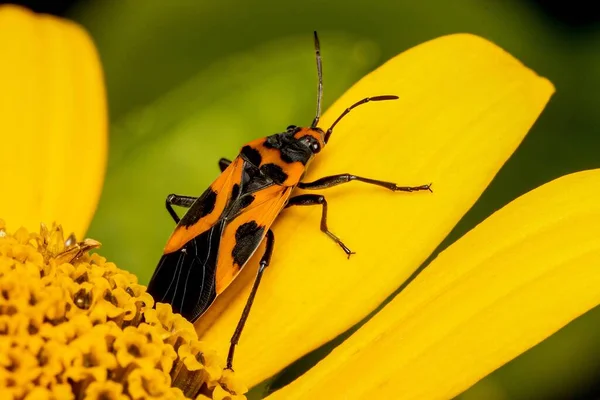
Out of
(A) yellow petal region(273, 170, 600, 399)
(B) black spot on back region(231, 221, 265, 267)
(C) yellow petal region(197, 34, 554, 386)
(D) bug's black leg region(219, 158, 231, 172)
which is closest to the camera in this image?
(A) yellow petal region(273, 170, 600, 399)

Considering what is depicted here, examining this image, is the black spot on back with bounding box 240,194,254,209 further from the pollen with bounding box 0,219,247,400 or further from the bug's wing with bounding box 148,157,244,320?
the pollen with bounding box 0,219,247,400

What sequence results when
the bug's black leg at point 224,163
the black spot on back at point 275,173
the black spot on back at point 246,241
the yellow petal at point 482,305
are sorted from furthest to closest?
the bug's black leg at point 224,163 < the black spot on back at point 275,173 < the black spot on back at point 246,241 < the yellow petal at point 482,305


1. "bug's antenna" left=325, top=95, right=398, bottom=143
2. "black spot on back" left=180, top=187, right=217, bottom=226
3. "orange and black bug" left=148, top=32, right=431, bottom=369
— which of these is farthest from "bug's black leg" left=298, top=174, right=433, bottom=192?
"black spot on back" left=180, top=187, right=217, bottom=226

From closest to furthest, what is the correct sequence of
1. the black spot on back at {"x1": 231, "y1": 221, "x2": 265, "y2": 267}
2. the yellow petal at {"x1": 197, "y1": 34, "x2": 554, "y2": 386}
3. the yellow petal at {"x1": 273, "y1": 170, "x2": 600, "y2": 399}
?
the yellow petal at {"x1": 273, "y1": 170, "x2": 600, "y2": 399}, the yellow petal at {"x1": 197, "y1": 34, "x2": 554, "y2": 386}, the black spot on back at {"x1": 231, "y1": 221, "x2": 265, "y2": 267}

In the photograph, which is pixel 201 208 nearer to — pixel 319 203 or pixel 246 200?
pixel 246 200

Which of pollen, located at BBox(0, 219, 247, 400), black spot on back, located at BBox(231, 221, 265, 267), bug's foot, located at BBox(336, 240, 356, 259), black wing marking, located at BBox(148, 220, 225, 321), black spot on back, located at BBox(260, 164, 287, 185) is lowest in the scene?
pollen, located at BBox(0, 219, 247, 400)

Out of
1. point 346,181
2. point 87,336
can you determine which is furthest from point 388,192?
point 87,336

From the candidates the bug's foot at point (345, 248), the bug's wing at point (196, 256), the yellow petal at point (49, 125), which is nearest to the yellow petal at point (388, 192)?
the bug's foot at point (345, 248)

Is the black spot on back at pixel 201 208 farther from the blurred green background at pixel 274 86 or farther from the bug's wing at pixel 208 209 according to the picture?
the blurred green background at pixel 274 86
